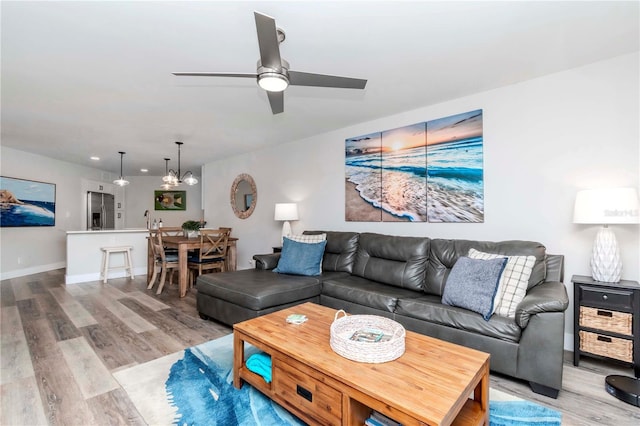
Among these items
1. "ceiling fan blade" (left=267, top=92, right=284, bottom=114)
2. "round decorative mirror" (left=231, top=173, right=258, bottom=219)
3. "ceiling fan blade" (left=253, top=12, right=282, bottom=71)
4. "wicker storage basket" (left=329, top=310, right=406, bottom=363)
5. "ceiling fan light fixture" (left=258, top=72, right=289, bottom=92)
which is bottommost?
"wicker storage basket" (left=329, top=310, right=406, bottom=363)

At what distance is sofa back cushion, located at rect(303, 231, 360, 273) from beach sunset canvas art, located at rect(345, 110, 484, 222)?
17.4 inches

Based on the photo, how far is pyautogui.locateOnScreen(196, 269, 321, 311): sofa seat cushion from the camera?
277 centimetres

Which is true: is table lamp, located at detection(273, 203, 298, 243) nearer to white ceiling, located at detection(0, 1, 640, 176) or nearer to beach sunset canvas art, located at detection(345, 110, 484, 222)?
beach sunset canvas art, located at detection(345, 110, 484, 222)

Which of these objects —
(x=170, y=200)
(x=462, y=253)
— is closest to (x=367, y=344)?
(x=462, y=253)

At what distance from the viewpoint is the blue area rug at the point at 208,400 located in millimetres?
1670

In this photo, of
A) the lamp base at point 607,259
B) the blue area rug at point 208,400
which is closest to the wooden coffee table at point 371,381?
the blue area rug at point 208,400

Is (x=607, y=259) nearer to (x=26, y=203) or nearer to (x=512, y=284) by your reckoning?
(x=512, y=284)

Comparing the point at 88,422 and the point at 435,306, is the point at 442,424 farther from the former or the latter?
the point at 88,422

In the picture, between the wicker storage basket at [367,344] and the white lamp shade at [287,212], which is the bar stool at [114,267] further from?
the wicker storage basket at [367,344]

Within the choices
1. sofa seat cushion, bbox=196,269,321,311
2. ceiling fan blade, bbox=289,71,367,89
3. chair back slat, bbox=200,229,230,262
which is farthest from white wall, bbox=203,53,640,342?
chair back slat, bbox=200,229,230,262

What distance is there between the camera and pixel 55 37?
2.07m

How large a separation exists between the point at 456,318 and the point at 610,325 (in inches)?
41.0

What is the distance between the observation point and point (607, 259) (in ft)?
7.22

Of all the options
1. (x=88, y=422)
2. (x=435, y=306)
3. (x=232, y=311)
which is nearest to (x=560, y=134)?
(x=435, y=306)
